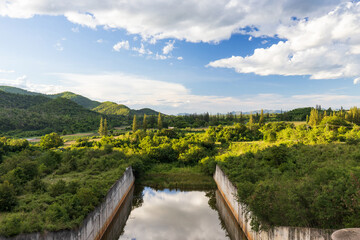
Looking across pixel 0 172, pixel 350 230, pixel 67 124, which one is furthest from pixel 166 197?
pixel 67 124

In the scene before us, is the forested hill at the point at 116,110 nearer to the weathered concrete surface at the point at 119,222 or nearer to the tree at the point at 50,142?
the tree at the point at 50,142

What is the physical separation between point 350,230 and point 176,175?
1011 inches

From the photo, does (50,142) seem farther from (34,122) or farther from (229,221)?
(34,122)

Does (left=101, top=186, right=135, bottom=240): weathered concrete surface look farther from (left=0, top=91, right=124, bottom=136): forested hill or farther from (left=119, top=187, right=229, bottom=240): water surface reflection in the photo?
(left=0, top=91, right=124, bottom=136): forested hill

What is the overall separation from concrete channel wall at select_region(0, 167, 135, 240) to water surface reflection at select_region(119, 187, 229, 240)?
6.21 ft

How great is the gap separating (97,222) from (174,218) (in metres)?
7.86

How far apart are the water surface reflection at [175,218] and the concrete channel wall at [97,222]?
189 centimetres

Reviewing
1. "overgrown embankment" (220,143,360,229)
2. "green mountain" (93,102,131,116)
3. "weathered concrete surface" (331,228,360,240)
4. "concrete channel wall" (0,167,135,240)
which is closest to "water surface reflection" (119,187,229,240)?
"concrete channel wall" (0,167,135,240)

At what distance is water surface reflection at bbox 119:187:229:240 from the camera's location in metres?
16.6

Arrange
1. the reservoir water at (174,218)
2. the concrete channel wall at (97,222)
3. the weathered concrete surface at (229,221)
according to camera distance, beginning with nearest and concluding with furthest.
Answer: the concrete channel wall at (97,222) < the weathered concrete surface at (229,221) < the reservoir water at (174,218)

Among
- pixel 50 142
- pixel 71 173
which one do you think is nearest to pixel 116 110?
pixel 50 142

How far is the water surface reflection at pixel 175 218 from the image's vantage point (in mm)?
16625

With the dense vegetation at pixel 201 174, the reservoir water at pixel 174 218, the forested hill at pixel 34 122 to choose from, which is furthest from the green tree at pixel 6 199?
the forested hill at pixel 34 122

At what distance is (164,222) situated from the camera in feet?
61.9
